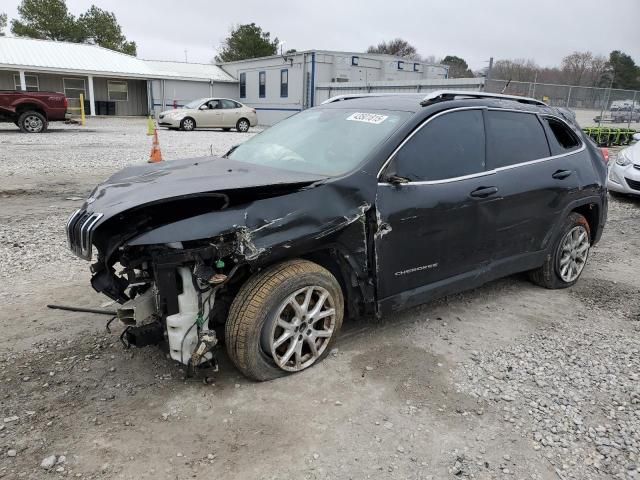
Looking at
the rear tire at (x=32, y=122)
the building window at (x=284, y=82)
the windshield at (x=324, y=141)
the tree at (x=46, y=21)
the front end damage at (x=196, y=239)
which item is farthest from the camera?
the tree at (x=46, y=21)

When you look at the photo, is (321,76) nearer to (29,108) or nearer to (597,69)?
(29,108)

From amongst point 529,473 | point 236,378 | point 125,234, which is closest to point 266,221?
point 125,234

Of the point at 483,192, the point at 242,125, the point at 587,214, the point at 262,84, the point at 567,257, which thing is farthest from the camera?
the point at 262,84

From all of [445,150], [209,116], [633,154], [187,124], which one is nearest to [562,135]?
[445,150]

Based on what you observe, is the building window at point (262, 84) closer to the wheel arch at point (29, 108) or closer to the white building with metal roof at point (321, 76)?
the white building with metal roof at point (321, 76)

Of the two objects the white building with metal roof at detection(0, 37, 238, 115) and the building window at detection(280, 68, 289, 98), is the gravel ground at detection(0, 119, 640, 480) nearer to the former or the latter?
the building window at detection(280, 68, 289, 98)

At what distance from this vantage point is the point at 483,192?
388 cm

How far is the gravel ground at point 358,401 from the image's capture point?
2514 mm

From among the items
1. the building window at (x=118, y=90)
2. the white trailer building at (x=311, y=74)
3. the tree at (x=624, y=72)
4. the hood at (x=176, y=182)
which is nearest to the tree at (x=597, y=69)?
the tree at (x=624, y=72)

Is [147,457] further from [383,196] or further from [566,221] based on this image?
[566,221]

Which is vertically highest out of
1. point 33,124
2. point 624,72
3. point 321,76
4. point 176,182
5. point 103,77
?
point 624,72

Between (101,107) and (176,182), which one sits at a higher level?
(176,182)

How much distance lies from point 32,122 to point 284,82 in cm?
1431

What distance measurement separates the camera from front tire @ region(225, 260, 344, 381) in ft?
9.63
